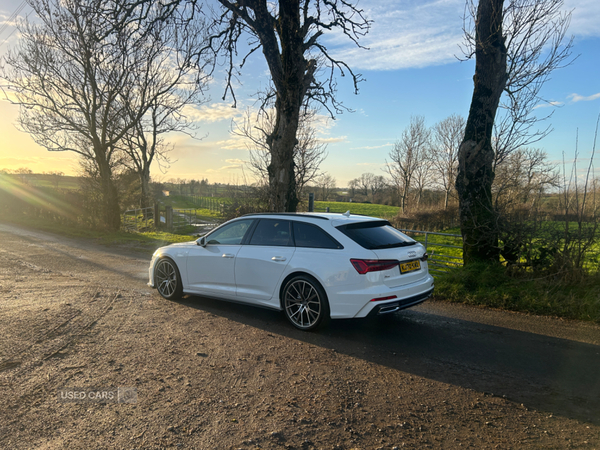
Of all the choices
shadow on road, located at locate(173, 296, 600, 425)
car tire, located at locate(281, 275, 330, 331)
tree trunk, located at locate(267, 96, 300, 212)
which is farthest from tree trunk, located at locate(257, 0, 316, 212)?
car tire, located at locate(281, 275, 330, 331)

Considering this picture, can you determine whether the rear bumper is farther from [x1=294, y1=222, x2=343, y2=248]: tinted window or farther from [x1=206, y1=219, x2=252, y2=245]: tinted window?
[x1=206, y1=219, x2=252, y2=245]: tinted window

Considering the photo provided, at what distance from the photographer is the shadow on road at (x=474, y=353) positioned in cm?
356

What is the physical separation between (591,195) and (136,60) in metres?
19.5

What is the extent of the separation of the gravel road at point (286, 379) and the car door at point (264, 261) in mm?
439

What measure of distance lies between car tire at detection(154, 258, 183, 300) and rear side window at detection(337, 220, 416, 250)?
3266mm

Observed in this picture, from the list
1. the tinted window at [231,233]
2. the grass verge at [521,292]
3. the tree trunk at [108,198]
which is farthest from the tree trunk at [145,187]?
the grass verge at [521,292]

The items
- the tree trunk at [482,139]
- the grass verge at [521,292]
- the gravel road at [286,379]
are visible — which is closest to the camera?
the gravel road at [286,379]

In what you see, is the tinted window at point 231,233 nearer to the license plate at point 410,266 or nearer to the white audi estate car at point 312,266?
the white audi estate car at point 312,266

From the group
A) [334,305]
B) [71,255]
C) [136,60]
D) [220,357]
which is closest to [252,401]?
[220,357]

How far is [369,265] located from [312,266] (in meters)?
0.78

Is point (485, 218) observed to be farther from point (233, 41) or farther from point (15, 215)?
point (15, 215)

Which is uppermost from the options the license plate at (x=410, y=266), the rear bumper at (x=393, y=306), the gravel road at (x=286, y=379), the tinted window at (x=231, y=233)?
the tinted window at (x=231, y=233)

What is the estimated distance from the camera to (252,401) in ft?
11.1

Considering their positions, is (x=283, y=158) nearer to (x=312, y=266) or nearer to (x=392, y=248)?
(x=312, y=266)
